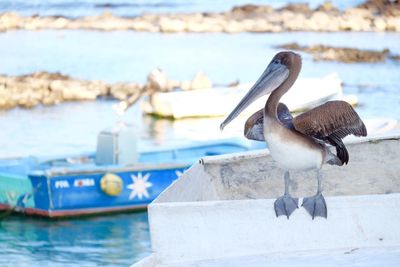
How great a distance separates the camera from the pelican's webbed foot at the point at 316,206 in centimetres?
450

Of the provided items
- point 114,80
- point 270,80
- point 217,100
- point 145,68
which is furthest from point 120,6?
point 270,80

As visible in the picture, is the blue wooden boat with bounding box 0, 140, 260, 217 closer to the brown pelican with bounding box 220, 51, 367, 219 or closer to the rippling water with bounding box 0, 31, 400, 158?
the rippling water with bounding box 0, 31, 400, 158

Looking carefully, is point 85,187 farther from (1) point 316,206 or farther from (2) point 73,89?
(2) point 73,89

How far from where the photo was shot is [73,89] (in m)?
23.5

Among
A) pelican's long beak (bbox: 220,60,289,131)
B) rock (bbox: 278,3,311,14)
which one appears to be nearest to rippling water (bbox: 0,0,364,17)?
rock (bbox: 278,3,311,14)

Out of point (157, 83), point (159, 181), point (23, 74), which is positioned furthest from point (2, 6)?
point (159, 181)

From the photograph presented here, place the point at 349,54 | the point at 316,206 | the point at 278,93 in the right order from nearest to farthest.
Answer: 1. the point at 316,206
2. the point at 278,93
3. the point at 349,54

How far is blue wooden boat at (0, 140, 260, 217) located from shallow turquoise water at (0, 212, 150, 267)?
14 centimetres

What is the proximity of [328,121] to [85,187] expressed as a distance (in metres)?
8.94

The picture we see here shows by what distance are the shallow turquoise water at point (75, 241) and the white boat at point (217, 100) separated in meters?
7.42

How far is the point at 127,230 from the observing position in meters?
13.0

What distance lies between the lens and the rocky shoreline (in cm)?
4012

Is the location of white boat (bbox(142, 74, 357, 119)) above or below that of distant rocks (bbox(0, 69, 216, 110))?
below

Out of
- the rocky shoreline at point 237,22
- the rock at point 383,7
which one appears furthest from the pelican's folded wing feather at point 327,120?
the rock at point 383,7
